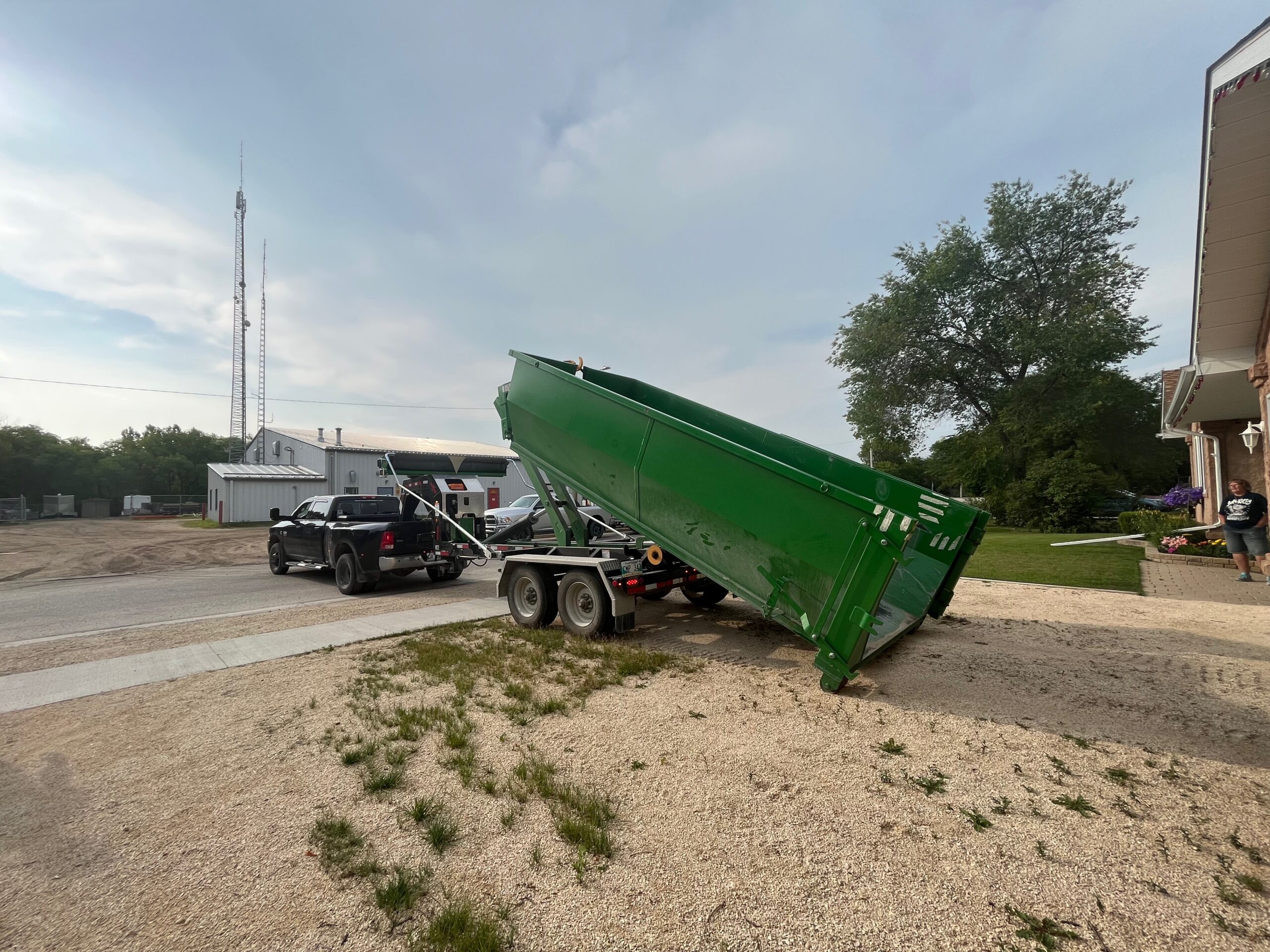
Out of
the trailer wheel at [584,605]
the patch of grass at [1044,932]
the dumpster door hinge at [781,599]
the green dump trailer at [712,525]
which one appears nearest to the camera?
the patch of grass at [1044,932]

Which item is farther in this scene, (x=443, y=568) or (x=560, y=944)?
(x=443, y=568)

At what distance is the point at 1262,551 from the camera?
9508 mm

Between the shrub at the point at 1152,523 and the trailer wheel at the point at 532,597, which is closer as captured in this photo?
the trailer wheel at the point at 532,597

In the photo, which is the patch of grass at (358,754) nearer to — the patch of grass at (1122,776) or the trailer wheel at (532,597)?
the trailer wheel at (532,597)

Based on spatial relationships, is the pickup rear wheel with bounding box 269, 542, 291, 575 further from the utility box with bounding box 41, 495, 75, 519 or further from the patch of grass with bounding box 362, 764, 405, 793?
the utility box with bounding box 41, 495, 75, 519

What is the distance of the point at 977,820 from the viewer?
2.97 meters

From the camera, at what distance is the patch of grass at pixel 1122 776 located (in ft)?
→ 10.9

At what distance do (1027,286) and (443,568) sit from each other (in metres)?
31.0

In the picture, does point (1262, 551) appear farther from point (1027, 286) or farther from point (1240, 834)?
point (1027, 286)

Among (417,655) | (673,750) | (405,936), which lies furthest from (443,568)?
(405,936)

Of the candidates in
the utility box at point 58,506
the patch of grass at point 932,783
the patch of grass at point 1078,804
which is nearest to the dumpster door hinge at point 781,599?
the patch of grass at point 932,783

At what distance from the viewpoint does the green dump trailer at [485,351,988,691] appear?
4430mm

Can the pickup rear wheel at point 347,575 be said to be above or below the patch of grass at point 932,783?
above

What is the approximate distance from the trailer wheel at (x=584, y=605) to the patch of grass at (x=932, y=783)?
3.64m
